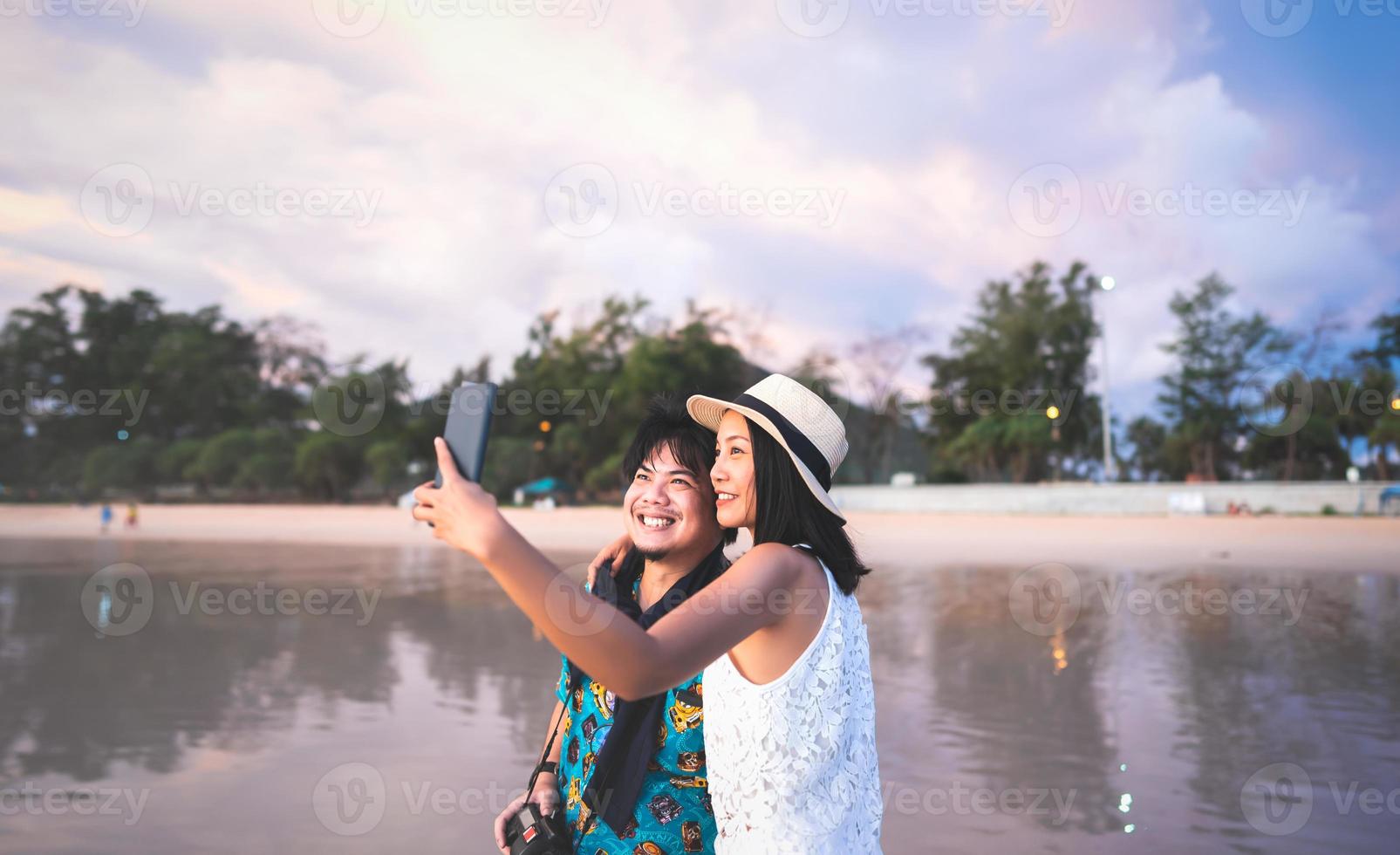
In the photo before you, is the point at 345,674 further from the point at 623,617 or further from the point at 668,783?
the point at 623,617

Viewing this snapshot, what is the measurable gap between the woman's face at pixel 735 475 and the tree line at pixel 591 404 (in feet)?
119

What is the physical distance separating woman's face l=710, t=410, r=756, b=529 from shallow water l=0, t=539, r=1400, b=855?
352 centimetres

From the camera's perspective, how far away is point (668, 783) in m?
2.20

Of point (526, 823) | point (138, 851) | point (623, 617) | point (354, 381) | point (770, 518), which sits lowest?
point (138, 851)

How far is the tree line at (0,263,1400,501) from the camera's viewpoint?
40.4m

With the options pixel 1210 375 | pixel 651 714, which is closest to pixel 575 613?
pixel 651 714

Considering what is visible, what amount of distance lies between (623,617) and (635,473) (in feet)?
3.75

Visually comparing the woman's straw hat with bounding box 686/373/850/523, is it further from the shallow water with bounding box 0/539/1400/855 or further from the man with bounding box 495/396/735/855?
the shallow water with bounding box 0/539/1400/855

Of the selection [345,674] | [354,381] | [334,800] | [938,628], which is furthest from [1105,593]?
[354,381]

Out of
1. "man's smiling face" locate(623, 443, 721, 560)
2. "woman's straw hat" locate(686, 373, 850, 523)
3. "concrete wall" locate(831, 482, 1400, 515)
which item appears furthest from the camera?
"concrete wall" locate(831, 482, 1400, 515)

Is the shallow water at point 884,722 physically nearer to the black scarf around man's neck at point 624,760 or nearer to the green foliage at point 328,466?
the black scarf around man's neck at point 624,760

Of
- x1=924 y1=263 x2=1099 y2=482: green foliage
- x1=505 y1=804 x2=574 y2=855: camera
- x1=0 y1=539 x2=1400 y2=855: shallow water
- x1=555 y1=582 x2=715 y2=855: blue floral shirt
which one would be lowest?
x1=0 y1=539 x2=1400 y2=855: shallow water

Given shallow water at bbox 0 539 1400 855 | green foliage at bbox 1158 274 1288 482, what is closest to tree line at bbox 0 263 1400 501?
green foliage at bbox 1158 274 1288 482

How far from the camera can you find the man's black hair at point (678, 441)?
244cm
